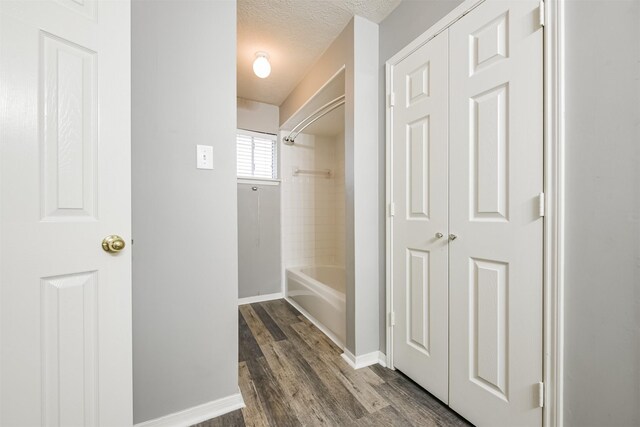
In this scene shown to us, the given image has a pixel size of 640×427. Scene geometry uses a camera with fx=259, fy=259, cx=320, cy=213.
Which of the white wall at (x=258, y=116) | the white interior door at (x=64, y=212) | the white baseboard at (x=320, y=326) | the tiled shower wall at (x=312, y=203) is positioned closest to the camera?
the white interior door at (x=64, y=212)

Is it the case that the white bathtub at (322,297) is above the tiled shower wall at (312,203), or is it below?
below

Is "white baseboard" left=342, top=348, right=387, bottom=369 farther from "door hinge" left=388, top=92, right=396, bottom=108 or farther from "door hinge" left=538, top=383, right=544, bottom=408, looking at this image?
"door hinge" left=388, top=92, right=396, bottom=108

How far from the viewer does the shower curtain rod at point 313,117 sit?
6.93 feet


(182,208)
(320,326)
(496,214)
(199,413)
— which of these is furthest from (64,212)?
(320,326)

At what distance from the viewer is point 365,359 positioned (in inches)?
68.1

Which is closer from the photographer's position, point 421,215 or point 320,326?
point 421,215

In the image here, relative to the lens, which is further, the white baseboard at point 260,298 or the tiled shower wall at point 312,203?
the tiled shower wall at point 312,203

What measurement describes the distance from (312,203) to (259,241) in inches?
35.5

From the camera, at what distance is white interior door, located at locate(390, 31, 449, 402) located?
135 centimetres

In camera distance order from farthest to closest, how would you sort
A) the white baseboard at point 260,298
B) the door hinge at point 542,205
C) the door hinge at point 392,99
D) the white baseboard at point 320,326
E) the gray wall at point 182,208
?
the white baseboard at point 260,298
the white baseboard at point 320,326
the door hinge at point 392,99
the gray wall at point 182,208
the door hinge at point 542,205

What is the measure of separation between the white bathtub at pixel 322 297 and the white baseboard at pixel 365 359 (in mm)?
177

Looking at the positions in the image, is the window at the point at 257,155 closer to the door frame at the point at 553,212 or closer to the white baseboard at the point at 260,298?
the white baseboard at the point at 260,298

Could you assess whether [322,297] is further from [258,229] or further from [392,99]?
[392,99]

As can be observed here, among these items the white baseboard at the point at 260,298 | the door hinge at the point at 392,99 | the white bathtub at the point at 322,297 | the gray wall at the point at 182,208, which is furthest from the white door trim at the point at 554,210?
the white baseboard at the point at 260,298
